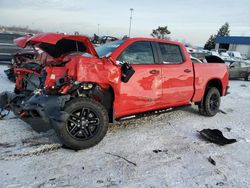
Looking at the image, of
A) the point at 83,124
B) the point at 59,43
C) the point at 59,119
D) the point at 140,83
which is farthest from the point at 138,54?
the point at 59,119

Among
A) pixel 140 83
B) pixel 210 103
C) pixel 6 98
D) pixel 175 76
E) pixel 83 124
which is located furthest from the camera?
pixel 210 103

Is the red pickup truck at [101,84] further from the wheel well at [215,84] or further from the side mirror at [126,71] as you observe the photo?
the wheel well at [215,84]

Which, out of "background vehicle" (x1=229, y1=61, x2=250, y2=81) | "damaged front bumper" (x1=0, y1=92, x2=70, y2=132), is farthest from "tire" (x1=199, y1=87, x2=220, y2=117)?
"background vehicle" (x1=229, y1=61, x2=250, y2=81)

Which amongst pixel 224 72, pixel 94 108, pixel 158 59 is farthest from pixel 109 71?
pixel 224 72

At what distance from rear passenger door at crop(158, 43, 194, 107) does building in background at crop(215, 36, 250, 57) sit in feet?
187

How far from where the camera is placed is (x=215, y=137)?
16.3ft

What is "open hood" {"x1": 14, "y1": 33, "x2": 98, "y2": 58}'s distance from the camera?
4020mm

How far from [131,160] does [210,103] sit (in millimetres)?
3487

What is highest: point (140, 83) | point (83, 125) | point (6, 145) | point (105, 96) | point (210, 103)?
point (140, 83)

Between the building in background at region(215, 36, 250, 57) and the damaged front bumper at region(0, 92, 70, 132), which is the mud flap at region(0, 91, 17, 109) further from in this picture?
the building in background at region(215, 36, 250, 57)

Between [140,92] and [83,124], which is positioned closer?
[83,124]

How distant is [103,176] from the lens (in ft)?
11.2

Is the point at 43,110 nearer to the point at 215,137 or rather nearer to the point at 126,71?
the point at 126,71

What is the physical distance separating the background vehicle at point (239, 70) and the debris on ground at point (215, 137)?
1160 cm
